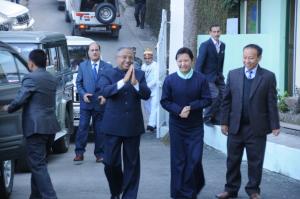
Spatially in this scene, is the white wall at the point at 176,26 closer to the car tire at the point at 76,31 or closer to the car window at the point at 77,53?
the car window at the point at 77,53

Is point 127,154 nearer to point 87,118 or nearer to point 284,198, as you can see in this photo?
point 284,198

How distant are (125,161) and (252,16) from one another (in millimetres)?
8137

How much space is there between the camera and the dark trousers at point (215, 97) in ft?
39.3

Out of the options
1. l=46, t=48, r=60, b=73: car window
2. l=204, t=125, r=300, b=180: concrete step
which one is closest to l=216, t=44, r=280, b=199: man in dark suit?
l=204, t=125, r=300, b=180: concrete step

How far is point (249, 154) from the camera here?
8.59 m

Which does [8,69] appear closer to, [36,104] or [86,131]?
[36,104]

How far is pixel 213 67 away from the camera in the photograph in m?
11.9

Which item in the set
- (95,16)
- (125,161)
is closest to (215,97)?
(125,161)

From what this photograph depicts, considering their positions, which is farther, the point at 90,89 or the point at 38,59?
the point at 90,89

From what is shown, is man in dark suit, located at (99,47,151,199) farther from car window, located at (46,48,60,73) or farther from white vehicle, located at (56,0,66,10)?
white vehicle, located at (56,0,66,10)

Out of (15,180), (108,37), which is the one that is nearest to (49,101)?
(15,180)

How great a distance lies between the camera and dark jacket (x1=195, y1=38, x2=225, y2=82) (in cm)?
1177

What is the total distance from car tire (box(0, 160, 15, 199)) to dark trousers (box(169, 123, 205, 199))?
81.7 inches

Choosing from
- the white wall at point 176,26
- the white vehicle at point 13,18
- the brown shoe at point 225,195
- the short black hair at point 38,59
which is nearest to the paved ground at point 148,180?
the brown shoe at point 225,195
